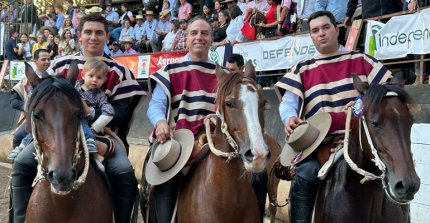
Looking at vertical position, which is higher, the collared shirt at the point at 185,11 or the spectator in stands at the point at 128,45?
the collared shirt at the point at 185,11

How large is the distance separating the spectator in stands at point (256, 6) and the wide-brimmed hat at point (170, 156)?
8.33 meters

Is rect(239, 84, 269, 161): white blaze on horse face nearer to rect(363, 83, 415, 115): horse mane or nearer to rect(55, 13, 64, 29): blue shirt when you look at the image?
rect(363, 83, 415, 115): horse mane

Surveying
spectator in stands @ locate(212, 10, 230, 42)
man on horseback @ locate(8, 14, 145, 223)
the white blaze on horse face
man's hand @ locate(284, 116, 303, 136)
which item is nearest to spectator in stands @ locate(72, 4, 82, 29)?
spectator in stands @ locate(212, 10, 230, 42)

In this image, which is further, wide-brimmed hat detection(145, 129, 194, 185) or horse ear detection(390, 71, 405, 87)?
wide-brimmed hat detection(145, 129, 194, 185)

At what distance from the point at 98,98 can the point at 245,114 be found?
1432 mm

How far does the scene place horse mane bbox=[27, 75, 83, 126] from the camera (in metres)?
3.89

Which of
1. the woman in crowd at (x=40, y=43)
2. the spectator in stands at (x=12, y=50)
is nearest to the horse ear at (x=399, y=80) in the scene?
the woman in crowd at (x=40, y=43)

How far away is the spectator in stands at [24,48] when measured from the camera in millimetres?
20938

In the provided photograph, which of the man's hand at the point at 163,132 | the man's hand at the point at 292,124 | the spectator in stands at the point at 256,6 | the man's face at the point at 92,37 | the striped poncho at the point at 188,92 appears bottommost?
the man's hand at the point at 163,132

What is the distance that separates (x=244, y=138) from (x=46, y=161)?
4.44 feet

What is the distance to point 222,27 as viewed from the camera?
1407cm

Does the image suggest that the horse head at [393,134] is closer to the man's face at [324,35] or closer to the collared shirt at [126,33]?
the man's face at [324,35]

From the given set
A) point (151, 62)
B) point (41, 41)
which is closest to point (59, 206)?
point (151, 62)

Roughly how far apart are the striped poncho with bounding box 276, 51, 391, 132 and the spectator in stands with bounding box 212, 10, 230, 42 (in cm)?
921
